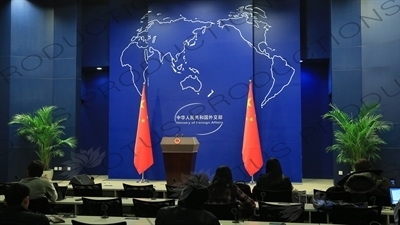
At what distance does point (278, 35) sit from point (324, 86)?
82.8 inches

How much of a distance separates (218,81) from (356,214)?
5891mm

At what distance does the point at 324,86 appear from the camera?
10406 mm

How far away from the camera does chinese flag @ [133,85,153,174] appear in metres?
9.05

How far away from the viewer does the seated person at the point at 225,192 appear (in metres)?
4.17

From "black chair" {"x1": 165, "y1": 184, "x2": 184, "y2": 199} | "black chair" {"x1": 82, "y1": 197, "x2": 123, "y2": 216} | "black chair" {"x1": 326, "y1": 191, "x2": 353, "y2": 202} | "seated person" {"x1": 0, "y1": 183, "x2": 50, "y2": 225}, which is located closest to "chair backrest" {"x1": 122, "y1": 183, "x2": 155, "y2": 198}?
"black chair" {"x1": 165, "y1": 184, "x2": 184, "y2": 199}

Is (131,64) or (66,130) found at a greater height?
(131,64)

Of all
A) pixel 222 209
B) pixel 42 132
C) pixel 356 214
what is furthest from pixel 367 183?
pixel 42 132

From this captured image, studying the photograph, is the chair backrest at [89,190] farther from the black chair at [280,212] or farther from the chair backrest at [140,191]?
the black chair at [280,212]

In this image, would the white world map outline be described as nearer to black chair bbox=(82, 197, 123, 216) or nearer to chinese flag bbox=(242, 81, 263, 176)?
chinese flag bbox=(242, 81, 263, 176)

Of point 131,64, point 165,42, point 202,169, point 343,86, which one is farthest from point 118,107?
point 343,86

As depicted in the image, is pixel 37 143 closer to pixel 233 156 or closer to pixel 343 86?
pixel 233 156

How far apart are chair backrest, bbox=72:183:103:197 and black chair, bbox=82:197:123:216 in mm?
1098

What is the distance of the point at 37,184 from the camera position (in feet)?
14.0

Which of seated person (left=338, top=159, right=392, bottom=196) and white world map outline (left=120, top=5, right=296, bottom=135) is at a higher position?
white world map outline (left=120, top=5, right=296, bottom=135)
